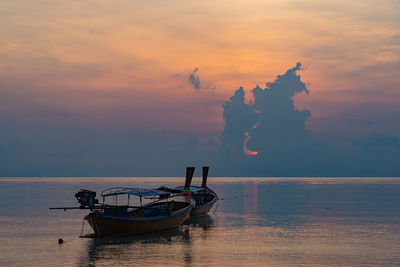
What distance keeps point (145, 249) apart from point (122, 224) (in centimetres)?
575

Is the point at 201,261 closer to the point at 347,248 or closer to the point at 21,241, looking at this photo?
the point at 347,248

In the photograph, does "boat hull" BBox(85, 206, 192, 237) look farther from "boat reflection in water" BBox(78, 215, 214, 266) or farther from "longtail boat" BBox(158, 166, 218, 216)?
"longtail boat" BBox(158, 166, 218, 216)

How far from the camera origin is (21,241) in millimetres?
43250

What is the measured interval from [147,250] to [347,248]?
15.0 metres

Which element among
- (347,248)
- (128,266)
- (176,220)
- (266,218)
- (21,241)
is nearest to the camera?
(128,266)

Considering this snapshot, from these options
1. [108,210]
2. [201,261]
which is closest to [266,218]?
[108,210]

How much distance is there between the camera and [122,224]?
4416 centimetres

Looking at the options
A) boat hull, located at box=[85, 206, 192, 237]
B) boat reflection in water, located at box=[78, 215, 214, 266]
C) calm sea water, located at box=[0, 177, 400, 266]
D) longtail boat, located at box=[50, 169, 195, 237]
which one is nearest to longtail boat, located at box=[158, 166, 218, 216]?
calm sea water, located at box=[0, 177, 400, 266]

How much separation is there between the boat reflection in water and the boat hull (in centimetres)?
51

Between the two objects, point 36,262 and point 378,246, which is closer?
point 36,262

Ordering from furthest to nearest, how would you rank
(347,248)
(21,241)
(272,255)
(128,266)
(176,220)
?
(176,220)
(21,241)
(347,248)
(272,255)
(128,266)

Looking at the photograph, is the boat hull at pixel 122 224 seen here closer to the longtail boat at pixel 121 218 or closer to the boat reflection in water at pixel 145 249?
the longtail boat at pixel 121 218

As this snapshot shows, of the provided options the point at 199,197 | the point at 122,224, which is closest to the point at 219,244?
the point at 122,224

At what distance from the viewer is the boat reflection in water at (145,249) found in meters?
34.4
